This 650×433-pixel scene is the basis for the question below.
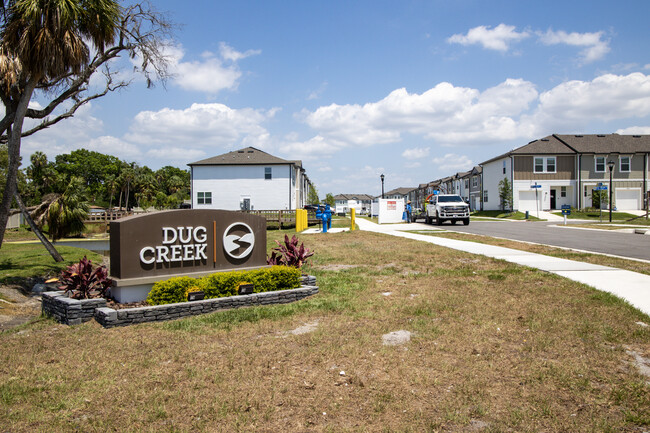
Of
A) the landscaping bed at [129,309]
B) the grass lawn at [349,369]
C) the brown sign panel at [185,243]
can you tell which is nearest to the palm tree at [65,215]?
the landscaping bed at [129,309]

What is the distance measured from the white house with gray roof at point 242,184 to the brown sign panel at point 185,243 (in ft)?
126

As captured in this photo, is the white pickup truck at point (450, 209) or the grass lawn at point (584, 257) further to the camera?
the white pickup truck at point (450, 209)

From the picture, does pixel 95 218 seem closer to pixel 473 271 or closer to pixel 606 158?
pixel 473 271

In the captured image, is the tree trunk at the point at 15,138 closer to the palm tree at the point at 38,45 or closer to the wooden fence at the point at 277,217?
the palm tree at the point at 38,45

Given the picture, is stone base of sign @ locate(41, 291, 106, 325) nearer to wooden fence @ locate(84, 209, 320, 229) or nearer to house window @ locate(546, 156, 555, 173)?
wooden fence @ locate(84, 209, 320, 229)

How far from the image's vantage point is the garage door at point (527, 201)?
1811 inches

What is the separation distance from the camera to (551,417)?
351 centimetres

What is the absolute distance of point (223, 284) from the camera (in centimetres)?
786

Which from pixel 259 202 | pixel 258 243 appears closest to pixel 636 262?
pixel 258 243

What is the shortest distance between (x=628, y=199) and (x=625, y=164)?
375cm

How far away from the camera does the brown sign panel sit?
766 cm

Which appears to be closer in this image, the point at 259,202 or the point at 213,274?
the point at 213,274

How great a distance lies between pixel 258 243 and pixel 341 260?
4.30m

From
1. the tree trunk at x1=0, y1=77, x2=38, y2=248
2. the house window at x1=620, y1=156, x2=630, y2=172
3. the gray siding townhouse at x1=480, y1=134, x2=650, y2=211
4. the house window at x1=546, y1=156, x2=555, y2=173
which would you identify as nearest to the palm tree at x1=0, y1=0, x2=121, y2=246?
the tree trunk at x1=0, y1=77, x2=38, y2=248
